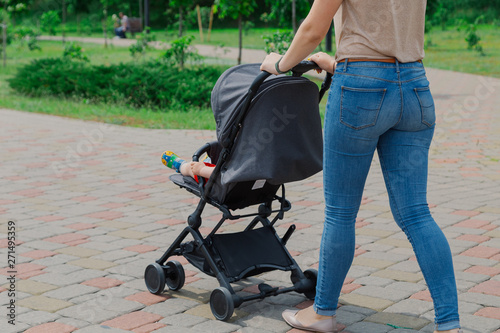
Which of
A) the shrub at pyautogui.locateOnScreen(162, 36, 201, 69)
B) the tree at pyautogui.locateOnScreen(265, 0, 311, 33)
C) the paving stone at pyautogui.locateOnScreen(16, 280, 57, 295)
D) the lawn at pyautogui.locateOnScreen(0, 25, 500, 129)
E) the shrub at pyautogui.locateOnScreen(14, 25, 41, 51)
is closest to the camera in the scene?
the paving stone at pyautogui.locateOnScreen(16, 280, 57, 295)

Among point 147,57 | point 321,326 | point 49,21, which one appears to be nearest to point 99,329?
point 321,326

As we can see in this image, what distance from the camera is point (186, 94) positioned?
41.7 ft

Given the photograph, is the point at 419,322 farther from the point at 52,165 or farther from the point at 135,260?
the point at 52,165

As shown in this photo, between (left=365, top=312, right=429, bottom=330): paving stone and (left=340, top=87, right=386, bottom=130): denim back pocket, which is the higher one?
(left=340, top=87, right=386, bottom=130): denim back pocket

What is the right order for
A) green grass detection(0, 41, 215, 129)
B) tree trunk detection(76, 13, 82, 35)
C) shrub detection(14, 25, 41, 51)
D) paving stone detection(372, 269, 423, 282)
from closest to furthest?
paving stone detection(372, 269, 423, 282), green grass detection(0, 41, 215, 129), shrub detection(14, 25, 41, 51), tree trunk detection(76, 13, 82, 35)

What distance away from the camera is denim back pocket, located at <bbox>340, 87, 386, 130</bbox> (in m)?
3.20

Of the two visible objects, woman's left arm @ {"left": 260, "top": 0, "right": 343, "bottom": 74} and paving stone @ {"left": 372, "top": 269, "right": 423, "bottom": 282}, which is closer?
woman's left arm @ {"left": 260, "top": 0, "right": 343, "bottom": 74}

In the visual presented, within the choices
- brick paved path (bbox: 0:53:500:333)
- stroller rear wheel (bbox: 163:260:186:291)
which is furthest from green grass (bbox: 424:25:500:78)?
stroller rear wheel (bbox: 163:260:186:291)

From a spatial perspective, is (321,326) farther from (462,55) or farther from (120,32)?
(120,32)

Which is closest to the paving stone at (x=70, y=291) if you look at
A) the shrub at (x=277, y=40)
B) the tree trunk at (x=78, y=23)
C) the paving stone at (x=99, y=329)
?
the paving stone at (x=99, y=329)

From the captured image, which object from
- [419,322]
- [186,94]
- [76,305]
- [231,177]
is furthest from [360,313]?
[186,94]

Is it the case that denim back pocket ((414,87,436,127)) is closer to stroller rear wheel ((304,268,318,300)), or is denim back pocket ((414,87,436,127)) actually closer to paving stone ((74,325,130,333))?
stroller rear wheel ((304,268,318,300))

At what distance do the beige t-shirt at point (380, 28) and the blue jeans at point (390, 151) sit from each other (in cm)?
5

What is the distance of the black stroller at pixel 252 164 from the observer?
3.67 metres
